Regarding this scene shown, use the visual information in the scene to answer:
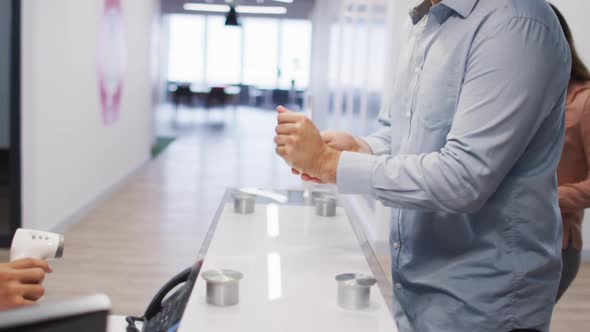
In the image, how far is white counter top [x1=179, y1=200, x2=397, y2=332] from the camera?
1.03 m

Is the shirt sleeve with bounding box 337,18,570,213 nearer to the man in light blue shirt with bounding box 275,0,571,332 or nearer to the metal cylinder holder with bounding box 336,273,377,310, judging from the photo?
the man in light blue shirt with bounding box 275,0,571,332

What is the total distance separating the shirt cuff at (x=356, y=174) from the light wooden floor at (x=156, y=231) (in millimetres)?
1070

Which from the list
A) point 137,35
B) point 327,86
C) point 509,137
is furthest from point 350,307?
point 327,86

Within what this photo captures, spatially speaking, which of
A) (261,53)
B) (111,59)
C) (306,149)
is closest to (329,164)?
(306,149)

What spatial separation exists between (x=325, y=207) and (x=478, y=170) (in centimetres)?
70

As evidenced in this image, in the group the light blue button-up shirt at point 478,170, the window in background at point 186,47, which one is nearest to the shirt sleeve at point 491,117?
the light blue button-up shirt at point 478,170

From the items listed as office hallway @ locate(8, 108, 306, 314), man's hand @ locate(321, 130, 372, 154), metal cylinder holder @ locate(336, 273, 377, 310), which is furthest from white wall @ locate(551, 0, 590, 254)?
metal cylinder holder @ locate(336, 273, 377, 310)

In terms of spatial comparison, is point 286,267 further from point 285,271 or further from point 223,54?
point 223,54

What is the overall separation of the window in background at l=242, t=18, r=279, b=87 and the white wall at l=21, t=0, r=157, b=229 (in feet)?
47.7

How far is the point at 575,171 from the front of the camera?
2.34 m

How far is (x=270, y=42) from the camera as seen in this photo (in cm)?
2153

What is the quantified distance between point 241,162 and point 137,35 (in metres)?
2.48

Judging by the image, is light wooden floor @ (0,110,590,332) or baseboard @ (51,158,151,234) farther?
baseboard @ (51,158,151,234)

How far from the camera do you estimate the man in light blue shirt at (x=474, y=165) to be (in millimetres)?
1069
